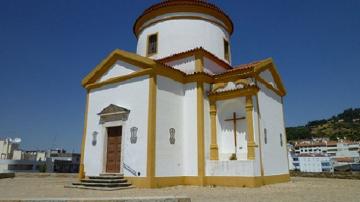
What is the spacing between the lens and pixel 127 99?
1352 centimetres

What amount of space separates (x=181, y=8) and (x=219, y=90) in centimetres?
563

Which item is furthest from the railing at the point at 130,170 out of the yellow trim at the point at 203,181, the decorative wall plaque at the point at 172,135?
the decorative wall plaque at the point at 172,135

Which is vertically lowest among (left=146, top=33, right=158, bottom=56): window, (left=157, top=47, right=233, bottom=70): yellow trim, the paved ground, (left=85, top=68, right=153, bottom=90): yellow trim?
the paved ground

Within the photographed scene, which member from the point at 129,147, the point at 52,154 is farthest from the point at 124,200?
the point at 52,154

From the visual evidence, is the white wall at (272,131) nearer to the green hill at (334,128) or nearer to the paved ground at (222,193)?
the paved ground at (222,193)

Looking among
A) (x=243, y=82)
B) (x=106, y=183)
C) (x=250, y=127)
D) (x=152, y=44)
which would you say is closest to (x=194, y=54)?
(x=243, y=82)

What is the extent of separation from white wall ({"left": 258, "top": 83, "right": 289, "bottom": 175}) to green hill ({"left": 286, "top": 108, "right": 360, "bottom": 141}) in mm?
114802

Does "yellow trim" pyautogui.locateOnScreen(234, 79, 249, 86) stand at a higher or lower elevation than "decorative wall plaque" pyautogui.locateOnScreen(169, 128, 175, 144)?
higher

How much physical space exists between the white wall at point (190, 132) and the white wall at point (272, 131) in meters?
3.16

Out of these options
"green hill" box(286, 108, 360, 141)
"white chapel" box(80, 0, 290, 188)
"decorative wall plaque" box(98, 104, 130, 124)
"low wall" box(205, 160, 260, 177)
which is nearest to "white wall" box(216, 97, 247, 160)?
"white chapel" box(80, 0, 290, 188)

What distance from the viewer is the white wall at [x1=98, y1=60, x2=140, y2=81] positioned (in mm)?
13828

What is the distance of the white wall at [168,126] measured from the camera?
12500 millimetres

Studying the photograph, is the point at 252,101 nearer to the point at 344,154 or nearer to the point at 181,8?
the point at 181,8

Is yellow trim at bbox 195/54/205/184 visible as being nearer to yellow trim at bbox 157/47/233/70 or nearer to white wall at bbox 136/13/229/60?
yellow trim at bbox 157/47/233/70
